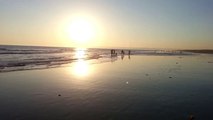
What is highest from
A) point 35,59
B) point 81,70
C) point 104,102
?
point 104,102


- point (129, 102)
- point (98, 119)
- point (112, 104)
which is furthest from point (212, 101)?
point (98, 119)

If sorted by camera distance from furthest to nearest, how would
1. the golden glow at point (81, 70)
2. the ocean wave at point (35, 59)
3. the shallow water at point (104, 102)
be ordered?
the ocean wave at point (35, 59) < the golden glow at point (81, 70) < the shallow water at point (104, 102)

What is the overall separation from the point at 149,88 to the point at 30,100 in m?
7.91

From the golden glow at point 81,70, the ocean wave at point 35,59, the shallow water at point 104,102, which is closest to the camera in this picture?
the shallow water at point 104,102

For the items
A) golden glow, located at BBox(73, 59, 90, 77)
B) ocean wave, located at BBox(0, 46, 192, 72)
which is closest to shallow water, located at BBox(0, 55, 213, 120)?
golden glow, located at BBox(73, 59, 90, 77)

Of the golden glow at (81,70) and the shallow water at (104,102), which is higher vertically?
the shallow water at (104,102)

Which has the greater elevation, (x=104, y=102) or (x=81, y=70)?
(x=104, y=102)

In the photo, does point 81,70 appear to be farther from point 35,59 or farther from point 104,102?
point 35,59

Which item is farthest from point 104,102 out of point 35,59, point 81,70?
point 35,59

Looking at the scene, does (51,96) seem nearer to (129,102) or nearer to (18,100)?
(18,100)

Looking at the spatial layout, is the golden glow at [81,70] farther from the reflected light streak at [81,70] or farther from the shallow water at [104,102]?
the shallow water at [104,102]

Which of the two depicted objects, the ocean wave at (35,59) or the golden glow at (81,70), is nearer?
the golden glow at (81,70)

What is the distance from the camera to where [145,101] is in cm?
1282

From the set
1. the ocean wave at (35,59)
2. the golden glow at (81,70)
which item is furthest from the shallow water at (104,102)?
the ocean wave at (35,59)
